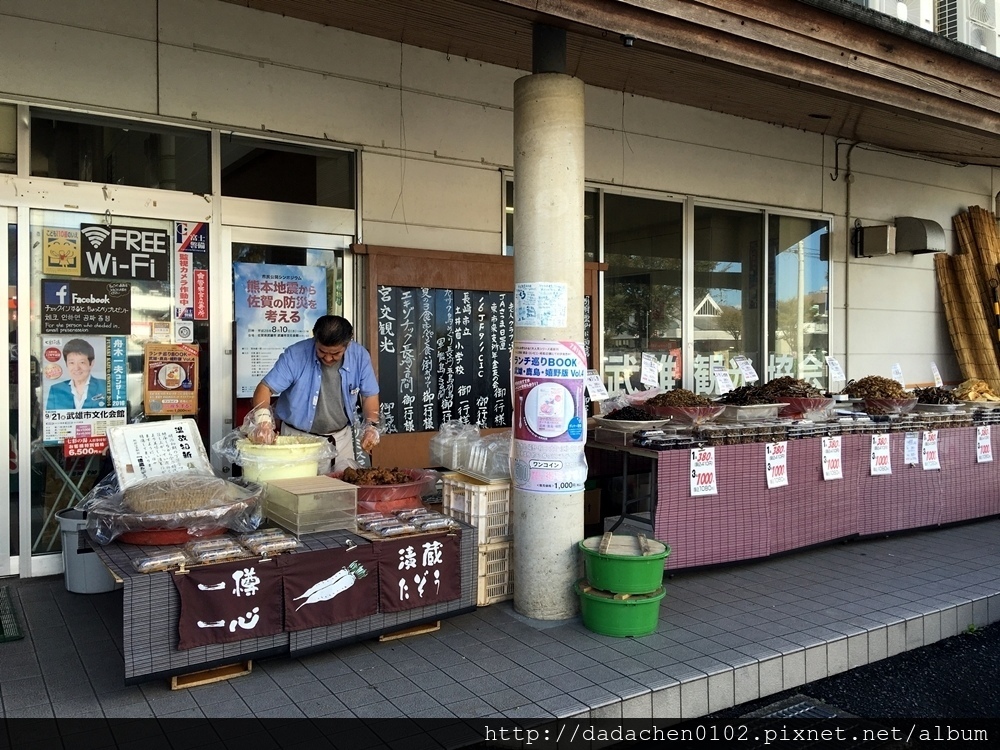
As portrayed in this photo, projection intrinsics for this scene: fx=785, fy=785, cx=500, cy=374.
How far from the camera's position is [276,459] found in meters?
4.66

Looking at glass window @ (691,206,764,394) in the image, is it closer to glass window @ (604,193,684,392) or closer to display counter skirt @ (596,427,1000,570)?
glass window @ (604,193,684,392)

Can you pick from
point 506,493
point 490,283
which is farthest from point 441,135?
point 506,493

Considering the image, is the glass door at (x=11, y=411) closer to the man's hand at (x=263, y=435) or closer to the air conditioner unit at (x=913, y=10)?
the man's hand at (x=263, y=435)

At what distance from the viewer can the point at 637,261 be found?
28.8 ft

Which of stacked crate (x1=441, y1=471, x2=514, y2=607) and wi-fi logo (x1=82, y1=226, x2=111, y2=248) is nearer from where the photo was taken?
stacked crate (x1=441, y1=471, x2=514, y2=607)

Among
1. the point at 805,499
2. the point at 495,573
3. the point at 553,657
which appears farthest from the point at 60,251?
the point at 805,499

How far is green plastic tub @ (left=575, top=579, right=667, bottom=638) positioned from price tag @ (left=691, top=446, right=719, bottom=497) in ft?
3.83

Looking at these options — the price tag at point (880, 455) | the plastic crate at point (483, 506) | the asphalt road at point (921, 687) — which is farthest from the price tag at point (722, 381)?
the plastic crate at point (483, 506)

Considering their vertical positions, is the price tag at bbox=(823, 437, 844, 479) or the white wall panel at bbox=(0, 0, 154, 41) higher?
the white wall panel at bbox=(0, 0, 154, 41)

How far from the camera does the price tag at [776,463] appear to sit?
6.13 metres

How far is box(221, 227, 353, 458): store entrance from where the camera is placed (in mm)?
6469

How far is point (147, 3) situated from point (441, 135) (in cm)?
261

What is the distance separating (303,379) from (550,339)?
77.0 inches

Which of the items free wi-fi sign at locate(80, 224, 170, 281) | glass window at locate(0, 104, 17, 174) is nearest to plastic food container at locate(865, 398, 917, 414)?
free wi-fi sign at locate(80, 224, 170, 281)
